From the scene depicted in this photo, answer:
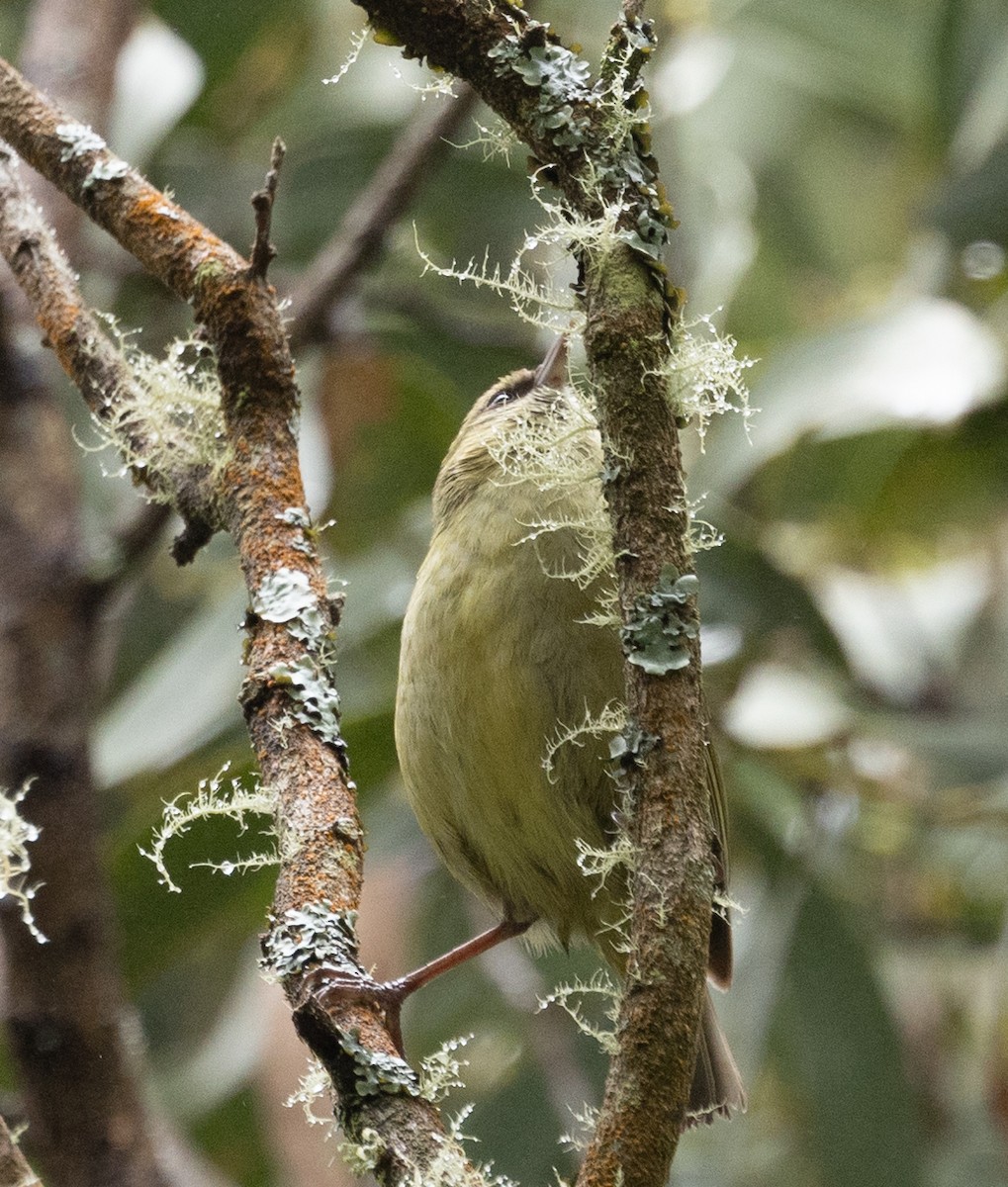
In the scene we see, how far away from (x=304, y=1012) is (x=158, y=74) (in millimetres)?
3863

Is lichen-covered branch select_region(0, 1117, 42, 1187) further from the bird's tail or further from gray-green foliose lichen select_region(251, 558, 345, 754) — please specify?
the bird's tail

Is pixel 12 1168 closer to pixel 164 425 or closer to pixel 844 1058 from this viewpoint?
pixel 164 425

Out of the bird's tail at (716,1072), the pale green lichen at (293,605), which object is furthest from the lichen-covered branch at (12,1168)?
the bird's tail at (716,1072)

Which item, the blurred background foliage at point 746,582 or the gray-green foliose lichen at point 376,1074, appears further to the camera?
the blurred background foliage at point 746,582

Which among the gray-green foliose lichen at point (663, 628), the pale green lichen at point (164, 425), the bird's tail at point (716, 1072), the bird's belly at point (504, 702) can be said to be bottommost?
the bird's tail at point (716, 1072)

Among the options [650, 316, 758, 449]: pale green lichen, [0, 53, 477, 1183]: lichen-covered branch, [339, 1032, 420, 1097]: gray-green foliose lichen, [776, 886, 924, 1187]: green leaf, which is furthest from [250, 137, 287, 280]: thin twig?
[776, 886, 924, 1187]: green leaf

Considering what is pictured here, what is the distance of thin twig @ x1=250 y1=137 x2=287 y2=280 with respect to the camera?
77.7 inches

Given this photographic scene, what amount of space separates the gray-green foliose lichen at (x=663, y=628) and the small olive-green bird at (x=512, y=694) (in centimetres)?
84

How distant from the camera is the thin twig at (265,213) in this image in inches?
77.7

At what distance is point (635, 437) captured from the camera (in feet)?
5.64

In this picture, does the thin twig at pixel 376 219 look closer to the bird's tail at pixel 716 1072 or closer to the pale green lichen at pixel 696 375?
the bird's tail at pixel 716 1072

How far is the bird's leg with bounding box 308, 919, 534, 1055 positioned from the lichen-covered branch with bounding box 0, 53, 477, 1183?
0.01 meters

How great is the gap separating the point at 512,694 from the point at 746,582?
60.2 inches

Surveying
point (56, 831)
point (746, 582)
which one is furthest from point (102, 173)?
point (746, 582)
